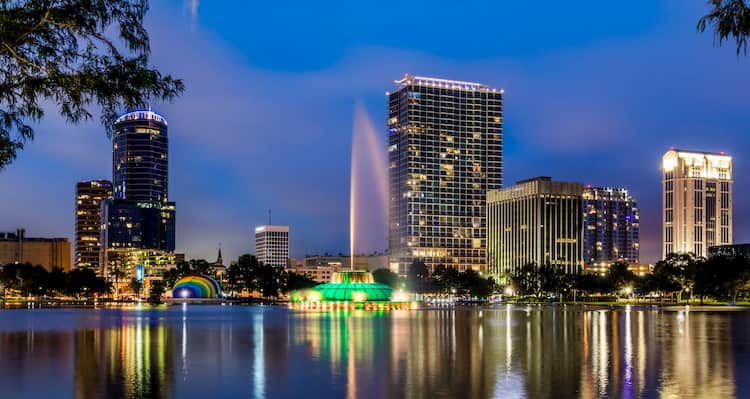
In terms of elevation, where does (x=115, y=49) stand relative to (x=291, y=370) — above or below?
above

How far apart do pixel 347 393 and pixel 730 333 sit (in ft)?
164

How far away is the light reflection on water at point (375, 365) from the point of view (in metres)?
33.4

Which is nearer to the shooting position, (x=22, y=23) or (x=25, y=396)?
(x=22, y=23)

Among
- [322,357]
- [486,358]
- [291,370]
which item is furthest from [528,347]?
[291,370]

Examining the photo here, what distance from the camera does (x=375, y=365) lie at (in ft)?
138

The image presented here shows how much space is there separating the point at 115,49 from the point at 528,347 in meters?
37.6

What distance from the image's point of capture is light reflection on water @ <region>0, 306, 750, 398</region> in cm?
3338

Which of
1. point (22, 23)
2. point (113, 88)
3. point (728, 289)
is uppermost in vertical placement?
point (22, 23)

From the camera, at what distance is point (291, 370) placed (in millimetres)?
40344

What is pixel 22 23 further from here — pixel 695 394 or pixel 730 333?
pixel 730 333

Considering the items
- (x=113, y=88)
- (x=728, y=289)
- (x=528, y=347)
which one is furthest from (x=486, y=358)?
(x=728, y=289)

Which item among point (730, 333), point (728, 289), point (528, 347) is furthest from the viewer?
point (728, 289)

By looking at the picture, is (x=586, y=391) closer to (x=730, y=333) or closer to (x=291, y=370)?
(x=291, y=370)

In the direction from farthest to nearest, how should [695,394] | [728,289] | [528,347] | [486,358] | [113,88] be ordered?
1. [728,289]
2. [528,347]
3. [486,358]
4. [695,394]
5. [113,88]
